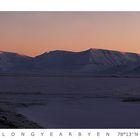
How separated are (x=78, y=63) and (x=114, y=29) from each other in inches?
18.6

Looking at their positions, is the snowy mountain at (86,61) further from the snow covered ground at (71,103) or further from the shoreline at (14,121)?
the shoreline at (14,121)

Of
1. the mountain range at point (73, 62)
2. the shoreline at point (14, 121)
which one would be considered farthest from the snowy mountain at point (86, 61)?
the shoreline at point (14, 121)

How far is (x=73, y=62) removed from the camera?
441 centimetres

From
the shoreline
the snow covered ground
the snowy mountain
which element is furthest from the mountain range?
the shoreline

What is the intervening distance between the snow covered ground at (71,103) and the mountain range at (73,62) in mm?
104

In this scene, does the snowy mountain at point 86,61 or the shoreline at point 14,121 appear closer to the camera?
the shoreline at point 14,121

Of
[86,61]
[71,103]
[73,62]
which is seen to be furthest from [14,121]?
[86,61]

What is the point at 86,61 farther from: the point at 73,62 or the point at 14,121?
the point at 14,121

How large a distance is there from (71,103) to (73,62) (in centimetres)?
40

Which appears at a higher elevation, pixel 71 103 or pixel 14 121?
pixel 71 103

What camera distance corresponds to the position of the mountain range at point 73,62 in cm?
413

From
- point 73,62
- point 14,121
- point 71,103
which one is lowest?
point 14,121

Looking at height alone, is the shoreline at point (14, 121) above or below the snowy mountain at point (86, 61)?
below
